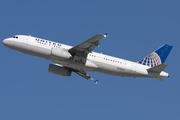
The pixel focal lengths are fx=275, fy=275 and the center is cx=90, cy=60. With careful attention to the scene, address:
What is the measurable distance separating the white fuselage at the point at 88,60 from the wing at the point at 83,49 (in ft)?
2.61

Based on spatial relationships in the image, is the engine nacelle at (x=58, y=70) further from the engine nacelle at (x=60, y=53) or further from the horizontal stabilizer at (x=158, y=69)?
the horizontal stabilizer at (x=158, y=69)

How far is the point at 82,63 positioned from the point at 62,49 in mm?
3838

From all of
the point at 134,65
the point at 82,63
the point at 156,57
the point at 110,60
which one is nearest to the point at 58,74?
the point at 82,63

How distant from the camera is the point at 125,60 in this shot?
45.7 metres

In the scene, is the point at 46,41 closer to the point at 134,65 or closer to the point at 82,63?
the point at 82,63

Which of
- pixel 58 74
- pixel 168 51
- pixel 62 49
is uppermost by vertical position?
pixel 168 51

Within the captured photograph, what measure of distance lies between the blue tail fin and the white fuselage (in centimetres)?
282

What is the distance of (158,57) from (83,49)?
1433 cm

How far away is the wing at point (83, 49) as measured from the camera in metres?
41.1

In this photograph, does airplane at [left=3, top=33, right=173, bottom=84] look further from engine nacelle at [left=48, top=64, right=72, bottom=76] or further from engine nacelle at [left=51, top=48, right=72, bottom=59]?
engine nacelle at [left=48, top=64, right=72, bottom=76]

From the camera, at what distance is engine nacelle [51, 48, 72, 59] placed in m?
41.9

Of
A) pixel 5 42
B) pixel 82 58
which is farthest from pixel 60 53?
pixel 5 42

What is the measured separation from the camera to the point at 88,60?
4366cm

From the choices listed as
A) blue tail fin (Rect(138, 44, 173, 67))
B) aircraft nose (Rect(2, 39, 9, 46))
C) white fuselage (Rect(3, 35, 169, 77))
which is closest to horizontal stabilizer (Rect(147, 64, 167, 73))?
white fuselage (Rect(3, 35, 169, 77))
